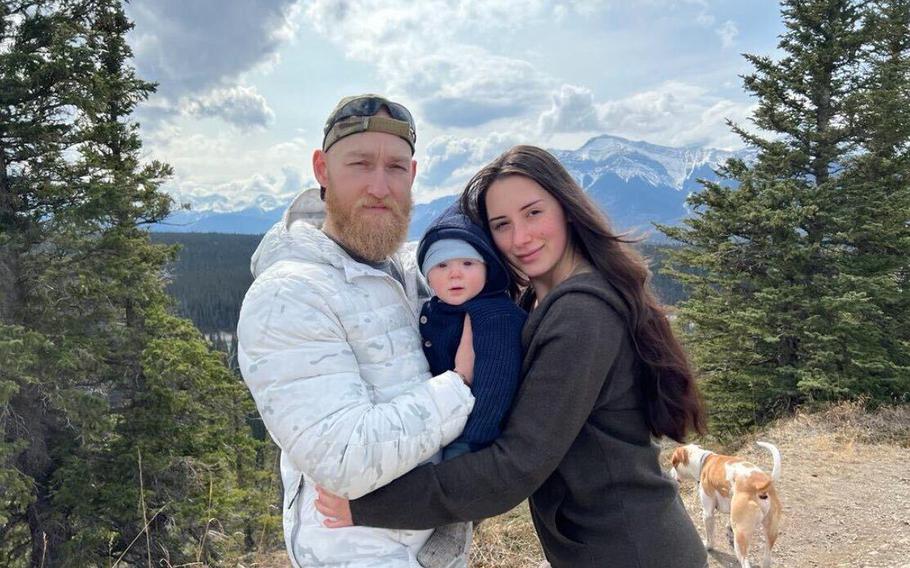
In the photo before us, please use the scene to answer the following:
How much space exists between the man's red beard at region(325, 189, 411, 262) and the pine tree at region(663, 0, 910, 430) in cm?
1111

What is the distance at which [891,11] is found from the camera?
11523 millimetres

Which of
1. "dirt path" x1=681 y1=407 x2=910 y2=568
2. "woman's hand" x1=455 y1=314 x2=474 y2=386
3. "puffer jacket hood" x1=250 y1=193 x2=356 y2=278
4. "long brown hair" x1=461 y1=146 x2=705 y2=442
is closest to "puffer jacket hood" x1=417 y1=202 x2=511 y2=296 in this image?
"long brown hair" x1=461 y1=146 x2=705 y2=442

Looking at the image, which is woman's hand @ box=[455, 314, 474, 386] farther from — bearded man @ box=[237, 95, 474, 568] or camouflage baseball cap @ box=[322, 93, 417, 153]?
camouflage baseball cap @ box=[322, 93, 417, 153]

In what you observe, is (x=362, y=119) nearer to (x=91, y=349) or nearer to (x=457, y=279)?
(x=457, y=279)

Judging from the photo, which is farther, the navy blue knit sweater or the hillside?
the hillside

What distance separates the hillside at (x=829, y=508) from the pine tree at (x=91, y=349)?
5.03 meters

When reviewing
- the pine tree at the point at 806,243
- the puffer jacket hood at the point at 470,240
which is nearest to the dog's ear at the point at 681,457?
the puffer jacket hood at the point at 470,240

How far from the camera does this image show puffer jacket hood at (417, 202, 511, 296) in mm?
2051

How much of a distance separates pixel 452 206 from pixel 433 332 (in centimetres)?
61

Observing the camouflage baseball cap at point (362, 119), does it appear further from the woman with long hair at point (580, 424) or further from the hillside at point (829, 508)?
the hillside at point (829, 508)

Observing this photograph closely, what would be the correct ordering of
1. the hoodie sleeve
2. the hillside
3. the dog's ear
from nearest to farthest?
the hoodie sleeve, the hillside, the dog's ear

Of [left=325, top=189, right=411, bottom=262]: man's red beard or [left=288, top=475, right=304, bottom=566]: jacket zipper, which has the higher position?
[left=325, top=189, right=411, bottom=262]: man's red beard

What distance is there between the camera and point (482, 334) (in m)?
1.80

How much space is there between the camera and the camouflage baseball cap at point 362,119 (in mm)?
2041
